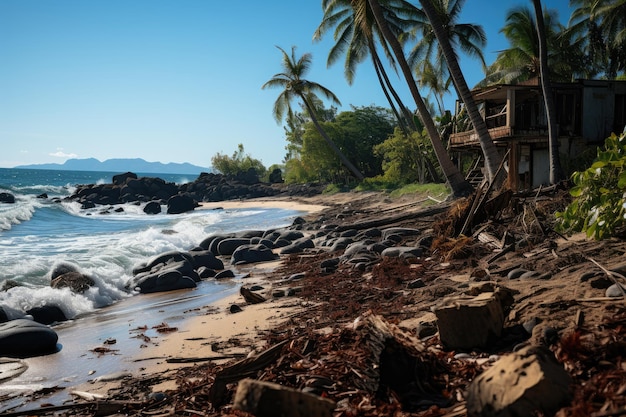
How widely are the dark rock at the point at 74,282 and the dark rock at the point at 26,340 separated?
3022 mm

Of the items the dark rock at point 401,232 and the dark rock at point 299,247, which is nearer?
the dark rock at point 401,232

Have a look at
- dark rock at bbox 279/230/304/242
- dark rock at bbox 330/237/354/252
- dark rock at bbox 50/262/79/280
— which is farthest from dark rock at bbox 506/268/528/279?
dark rock at bbox 279/230/304/242

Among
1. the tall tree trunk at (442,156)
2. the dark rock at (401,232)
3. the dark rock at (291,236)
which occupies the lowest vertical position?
the dark rock at (291,236)

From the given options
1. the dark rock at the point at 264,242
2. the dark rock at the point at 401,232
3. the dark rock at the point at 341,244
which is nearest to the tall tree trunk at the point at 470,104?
the dark rock at the point at 401,232

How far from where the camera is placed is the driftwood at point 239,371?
12.2ft

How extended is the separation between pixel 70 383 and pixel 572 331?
4.62 m

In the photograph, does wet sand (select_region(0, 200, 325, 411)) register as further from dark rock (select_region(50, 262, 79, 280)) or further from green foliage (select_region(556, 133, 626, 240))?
green foliage (select_region(556, 133, 626, 240))

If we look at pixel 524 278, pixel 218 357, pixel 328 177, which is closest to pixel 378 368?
pixel 218 357

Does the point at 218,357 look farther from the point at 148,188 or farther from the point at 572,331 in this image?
the point at 148,188

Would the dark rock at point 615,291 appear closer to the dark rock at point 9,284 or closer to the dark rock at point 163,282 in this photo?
the dark rock at point 163,282

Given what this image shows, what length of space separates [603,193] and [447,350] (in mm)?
2810

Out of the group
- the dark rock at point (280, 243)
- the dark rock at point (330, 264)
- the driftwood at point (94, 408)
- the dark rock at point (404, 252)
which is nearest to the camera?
the driftwood at point (94, 408)

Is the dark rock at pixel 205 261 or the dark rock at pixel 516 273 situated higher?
the dark rock at pixel 516 273

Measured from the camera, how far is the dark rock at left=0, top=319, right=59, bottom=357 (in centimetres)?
626
